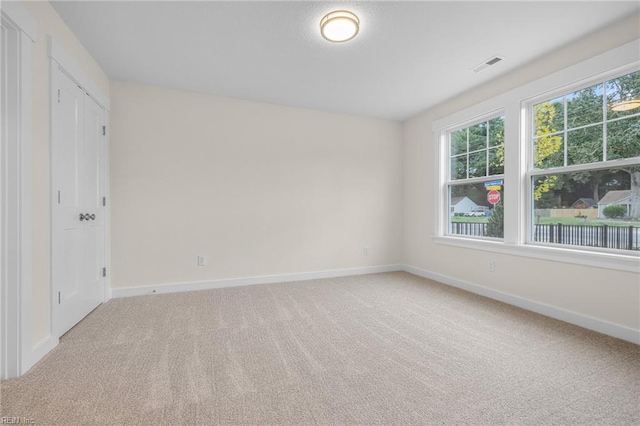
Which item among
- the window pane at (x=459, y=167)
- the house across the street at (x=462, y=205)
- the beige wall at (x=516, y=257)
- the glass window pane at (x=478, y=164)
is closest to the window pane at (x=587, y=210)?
the beige wall at (x=516, y=257)

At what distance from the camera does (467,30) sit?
2320 mm

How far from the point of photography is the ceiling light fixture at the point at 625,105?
2.27 meters

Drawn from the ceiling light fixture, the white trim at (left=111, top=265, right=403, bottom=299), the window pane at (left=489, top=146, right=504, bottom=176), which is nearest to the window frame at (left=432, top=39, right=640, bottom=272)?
the window pane at (left=489, top=146, right=504, bottom=176)

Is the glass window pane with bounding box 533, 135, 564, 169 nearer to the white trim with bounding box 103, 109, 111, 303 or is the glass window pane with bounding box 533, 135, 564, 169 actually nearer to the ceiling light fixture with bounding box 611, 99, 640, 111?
the ceiling light fixture with bounding box 611, 99, 640, 111

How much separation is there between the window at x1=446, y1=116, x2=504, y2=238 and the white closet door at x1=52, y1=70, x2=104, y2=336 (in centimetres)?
429

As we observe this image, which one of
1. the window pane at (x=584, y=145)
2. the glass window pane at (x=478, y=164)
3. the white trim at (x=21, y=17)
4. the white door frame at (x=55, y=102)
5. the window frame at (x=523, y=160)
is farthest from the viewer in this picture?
the glass window pane at (x=478, y=164)

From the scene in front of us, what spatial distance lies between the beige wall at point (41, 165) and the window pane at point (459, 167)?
14.2ft

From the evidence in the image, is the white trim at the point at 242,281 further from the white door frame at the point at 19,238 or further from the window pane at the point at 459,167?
the window pane at the point at 459,167

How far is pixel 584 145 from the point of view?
2.56m

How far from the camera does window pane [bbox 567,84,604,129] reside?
97.4 inches

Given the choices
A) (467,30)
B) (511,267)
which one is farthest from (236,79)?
(511,267)

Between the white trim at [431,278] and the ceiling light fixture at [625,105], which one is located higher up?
the ceiling light fixture at [625,105]

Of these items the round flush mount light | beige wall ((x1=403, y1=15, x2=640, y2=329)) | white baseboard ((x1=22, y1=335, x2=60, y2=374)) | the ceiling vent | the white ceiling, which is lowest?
white baseboard ((x1=22, y1=335, x2=60, y2=374))

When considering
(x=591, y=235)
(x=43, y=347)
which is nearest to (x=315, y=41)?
(x=591, y=235)
